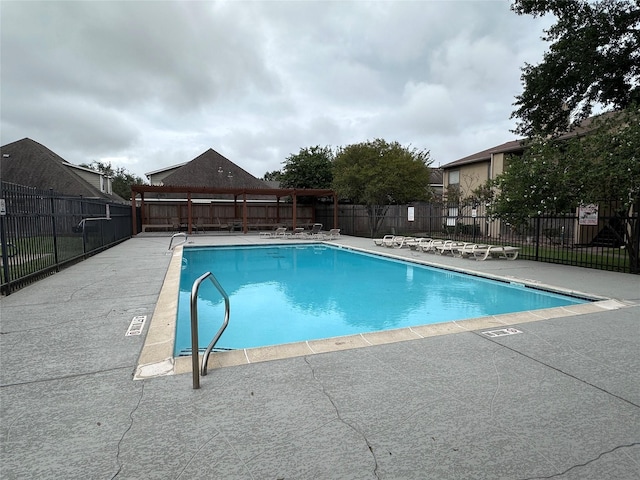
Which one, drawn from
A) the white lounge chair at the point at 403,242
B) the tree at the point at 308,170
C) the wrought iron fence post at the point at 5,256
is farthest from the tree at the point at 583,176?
the tree at the point at 308,170

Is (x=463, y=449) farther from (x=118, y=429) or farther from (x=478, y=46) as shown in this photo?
(x=478, y=46)

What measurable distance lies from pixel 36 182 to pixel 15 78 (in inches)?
293

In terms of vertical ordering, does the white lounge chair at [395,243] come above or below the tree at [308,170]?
below

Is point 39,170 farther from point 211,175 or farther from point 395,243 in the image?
point 395,243

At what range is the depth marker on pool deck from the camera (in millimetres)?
4121

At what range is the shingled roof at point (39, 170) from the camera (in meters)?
24.0

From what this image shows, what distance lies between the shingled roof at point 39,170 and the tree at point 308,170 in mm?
13654

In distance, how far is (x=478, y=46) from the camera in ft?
45.5

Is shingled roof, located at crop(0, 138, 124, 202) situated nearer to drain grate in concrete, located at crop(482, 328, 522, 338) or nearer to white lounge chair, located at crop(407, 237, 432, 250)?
white lounge chair, located at crop(407, 237, 432, 250)

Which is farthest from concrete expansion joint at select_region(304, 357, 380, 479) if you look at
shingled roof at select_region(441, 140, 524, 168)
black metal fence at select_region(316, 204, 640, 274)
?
shingled roof at select_region(441, 140, 524, 168)

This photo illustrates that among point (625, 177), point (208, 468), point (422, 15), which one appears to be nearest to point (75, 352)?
point (208, 468)

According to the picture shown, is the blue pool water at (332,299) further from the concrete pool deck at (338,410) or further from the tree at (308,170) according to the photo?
the tree at (308,170)

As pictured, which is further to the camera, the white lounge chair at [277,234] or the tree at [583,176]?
the white lounge chair at [277,234]

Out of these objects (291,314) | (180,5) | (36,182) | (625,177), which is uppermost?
(180,5)
